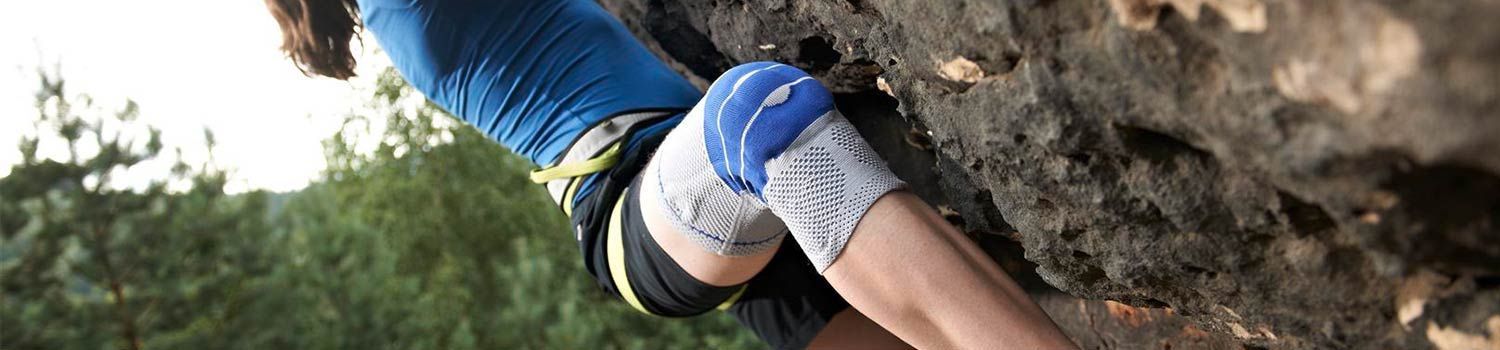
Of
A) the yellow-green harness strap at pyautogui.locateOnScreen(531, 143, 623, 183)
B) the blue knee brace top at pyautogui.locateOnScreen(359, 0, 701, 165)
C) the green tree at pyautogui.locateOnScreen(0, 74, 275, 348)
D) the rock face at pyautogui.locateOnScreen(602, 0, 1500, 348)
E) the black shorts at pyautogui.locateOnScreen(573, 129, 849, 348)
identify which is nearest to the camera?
the rock face at pyautogui.locateOnScreen(602, 0, 1500, 348)

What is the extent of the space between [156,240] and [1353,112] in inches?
258

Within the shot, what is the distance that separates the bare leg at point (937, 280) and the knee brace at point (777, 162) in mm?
31

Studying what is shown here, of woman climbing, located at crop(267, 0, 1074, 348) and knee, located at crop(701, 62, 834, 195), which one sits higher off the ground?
knee, located at crop(701, 62, 834, 195)

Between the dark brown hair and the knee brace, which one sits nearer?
the knee brace

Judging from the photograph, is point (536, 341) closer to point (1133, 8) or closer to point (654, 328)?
point (654, 328)

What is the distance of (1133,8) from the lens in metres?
1.05

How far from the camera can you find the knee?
4.98ft

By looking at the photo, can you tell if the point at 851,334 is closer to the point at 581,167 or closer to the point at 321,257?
the point at 581,167

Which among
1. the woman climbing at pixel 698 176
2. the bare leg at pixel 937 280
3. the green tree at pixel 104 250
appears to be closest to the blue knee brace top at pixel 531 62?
the woman climbing at pixel 698 176

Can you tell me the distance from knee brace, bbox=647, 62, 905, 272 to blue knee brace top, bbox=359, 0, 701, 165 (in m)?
0.55

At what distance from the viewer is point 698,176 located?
1638 mm

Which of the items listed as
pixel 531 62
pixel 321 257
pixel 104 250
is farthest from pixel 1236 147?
pixel 321 257

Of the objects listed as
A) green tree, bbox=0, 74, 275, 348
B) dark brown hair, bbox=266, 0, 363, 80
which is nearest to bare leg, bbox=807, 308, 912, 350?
dark brown hair, bbox=266, 0, 363, 80

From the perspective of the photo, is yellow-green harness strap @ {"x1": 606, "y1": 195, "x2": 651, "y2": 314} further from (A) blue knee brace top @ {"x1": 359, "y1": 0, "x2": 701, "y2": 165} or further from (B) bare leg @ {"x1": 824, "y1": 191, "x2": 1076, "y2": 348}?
(B) bare leg @ {"x1": 824, "y1": 191, "x2": 1076, "y2": 348}
